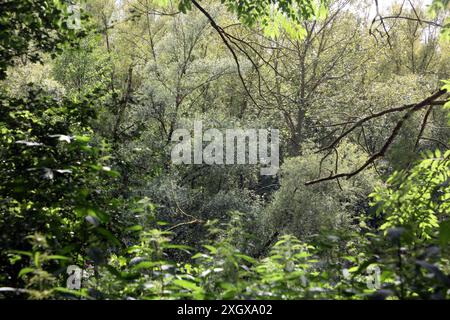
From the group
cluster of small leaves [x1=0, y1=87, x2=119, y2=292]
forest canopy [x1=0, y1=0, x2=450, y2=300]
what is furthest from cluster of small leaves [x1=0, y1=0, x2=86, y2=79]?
cluster of small leaves [x1=0, y1=87, x2=119, y2=292]

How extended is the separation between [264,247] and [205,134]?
5.17 metres

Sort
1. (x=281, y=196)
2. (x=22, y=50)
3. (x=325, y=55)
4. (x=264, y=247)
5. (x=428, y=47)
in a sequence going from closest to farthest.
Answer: (x=22, y=50) < (x=264, y=247) < (x=281, y=196) < (x=325, y=55) < (x=428, y=47)

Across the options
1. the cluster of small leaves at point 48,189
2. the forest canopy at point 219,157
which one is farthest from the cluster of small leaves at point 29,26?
the cluster of small leaves at point 48,189

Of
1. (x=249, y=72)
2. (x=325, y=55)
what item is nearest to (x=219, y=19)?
(x=249, y=72)

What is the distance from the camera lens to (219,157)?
1942cm

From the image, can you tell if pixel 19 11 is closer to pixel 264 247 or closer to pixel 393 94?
pixel 264 247

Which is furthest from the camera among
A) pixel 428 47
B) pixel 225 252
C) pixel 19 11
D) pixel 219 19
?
pixel 428 47

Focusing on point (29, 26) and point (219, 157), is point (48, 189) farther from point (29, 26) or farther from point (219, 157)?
point (219, 157)

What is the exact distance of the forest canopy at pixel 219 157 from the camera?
2283mm

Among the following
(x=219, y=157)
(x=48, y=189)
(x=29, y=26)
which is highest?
(x=219, y=157)

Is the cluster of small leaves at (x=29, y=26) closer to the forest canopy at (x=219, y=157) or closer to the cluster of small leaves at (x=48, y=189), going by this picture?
the forest canopy at (x=219, y=157)

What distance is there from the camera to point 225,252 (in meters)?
2.28

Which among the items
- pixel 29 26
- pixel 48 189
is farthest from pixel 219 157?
pixel 48 189

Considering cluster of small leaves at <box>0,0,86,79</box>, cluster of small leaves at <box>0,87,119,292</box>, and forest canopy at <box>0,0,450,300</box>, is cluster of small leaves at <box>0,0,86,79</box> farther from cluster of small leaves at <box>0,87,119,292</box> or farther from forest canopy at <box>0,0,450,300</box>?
cluster of small leaves at <box>0,87,119,292</box>
